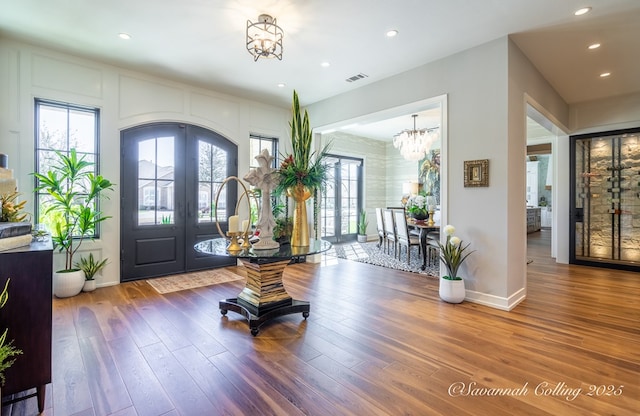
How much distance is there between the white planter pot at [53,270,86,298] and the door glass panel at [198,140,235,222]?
1805 mm

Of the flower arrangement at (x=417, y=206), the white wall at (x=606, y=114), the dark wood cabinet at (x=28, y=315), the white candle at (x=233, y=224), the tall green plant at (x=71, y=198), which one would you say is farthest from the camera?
the flower arrangement at (x=417, y=206)

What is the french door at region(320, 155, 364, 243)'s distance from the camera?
8086 mm

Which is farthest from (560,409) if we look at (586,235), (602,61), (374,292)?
(586,235)

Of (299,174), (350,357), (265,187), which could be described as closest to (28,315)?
(265,187)

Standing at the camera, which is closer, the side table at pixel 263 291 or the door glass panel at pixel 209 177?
the side table at pixel 263 291

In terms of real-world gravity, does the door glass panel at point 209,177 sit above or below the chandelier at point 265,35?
below

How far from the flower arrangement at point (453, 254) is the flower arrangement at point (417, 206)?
2.21 m

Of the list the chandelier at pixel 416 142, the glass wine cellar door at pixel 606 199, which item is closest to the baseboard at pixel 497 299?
the glass wine cellar door at pixel 606 199

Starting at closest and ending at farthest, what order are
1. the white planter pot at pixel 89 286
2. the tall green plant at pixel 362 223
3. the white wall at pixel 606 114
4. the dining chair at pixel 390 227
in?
the white planter pot at pixel 89 286
the white wall at pixel 606 114
the dining chair at pixel 390 227
the tall green plant at pixel 362 223

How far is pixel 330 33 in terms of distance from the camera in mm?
3330

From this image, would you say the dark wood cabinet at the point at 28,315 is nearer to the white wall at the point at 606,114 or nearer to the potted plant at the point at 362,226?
the potted plant at the point at 362,226

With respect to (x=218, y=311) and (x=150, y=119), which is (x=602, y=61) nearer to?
(x=218, y=311)

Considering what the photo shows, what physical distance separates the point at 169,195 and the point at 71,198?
4.13ft

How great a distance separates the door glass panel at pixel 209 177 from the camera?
16.6 feet
